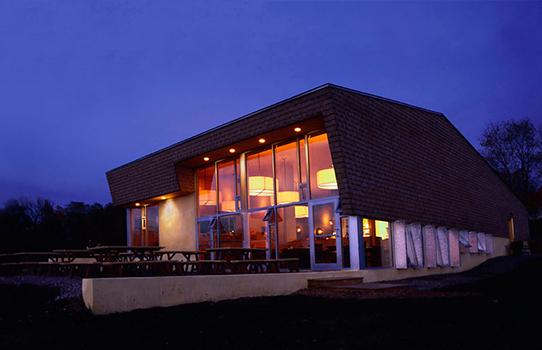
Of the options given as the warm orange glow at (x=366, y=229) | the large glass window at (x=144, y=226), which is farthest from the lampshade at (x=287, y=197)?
the large glass window at (x=144, y=226)

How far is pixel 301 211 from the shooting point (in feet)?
44.4

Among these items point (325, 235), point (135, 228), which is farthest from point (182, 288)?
point (135, 228)

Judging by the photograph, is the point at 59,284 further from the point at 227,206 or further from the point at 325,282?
the point at 227,206

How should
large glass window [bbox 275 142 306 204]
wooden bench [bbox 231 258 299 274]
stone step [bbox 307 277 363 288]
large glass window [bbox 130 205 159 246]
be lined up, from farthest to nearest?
large glass window [bbox 130 205 159 246], large glass window [bbox 275 142 306 204], stone step [bbox 307 277 363 288], wooden bench [bbox 231 258 299 274]

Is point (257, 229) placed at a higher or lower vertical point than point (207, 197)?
lower

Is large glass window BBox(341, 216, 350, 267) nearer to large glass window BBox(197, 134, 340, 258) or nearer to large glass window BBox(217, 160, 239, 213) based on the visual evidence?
large glass window BBox(197, 134, 340, 258)

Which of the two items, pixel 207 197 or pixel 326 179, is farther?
pixel 207 197

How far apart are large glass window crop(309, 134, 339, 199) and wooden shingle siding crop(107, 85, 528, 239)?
1.14 meters

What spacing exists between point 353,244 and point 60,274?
22.9 ft

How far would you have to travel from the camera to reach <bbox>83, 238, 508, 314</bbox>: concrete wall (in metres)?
7.61

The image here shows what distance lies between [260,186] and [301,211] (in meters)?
1.86

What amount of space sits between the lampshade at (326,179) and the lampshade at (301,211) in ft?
2.39

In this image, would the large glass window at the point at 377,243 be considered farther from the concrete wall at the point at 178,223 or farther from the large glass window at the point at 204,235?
the concrete wall at the point at 178,223

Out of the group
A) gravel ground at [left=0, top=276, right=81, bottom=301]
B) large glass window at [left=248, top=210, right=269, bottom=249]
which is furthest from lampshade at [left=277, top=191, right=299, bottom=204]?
gravel ground at [left=0, top=276, right=81, bottom=301]
